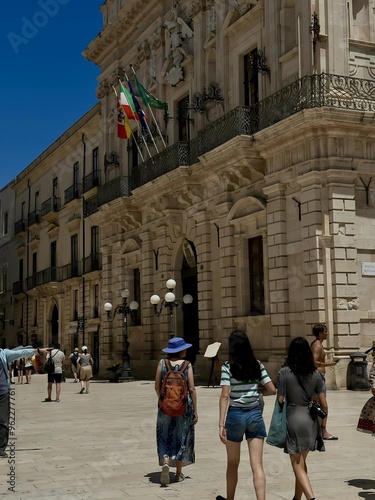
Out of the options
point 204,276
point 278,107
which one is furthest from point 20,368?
point 278,107

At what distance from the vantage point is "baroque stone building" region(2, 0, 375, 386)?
18.2 metres

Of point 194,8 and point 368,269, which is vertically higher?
point 194,8

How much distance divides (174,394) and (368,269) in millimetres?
11981

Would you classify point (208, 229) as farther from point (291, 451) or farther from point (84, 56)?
point (291, 451)

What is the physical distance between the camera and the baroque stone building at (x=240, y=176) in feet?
59.8

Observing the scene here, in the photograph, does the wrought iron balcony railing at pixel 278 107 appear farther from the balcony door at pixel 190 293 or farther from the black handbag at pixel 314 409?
the black handbag at pixel 314 409

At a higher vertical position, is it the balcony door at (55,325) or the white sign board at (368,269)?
the white sign board at (368,269)

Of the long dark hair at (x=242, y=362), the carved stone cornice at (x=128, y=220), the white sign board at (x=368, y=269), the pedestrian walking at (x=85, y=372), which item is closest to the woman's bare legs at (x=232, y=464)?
the long dark hair at (x=242, y=362)

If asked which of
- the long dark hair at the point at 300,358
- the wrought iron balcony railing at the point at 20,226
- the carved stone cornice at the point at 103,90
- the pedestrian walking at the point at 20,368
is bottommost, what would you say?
the pedestrian walking at the point at 20,368

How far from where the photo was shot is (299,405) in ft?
20.7

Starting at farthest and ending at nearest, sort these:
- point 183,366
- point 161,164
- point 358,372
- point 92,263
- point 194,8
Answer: point 92,263
point 161,164
point 194,8
point 358,372
point 183,366

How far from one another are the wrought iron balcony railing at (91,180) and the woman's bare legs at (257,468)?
29859 millimetres

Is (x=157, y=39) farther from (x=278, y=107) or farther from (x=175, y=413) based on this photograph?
(x=175, y=413)

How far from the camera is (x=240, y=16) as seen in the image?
2239 cm
